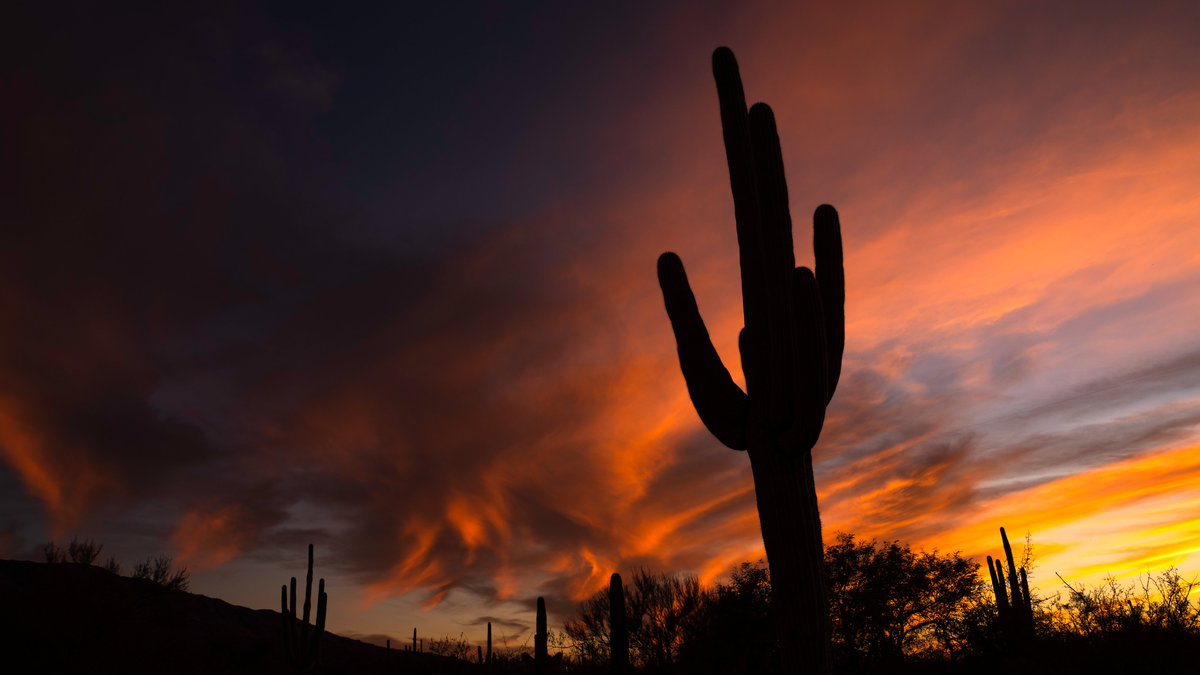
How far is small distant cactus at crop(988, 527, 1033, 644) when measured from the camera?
2158cm

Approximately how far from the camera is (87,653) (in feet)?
52.3

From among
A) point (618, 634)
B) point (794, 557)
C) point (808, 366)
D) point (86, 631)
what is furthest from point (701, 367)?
point (86, 631)

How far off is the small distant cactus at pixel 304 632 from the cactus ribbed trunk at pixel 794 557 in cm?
2664

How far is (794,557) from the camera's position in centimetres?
730

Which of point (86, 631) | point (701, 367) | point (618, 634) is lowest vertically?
point (618, 634)

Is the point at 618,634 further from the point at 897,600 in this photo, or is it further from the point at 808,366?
the point at 897,600

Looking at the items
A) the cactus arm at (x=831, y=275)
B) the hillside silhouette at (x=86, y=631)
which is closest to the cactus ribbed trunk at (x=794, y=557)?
the cactus arm at (x=831, y=275)

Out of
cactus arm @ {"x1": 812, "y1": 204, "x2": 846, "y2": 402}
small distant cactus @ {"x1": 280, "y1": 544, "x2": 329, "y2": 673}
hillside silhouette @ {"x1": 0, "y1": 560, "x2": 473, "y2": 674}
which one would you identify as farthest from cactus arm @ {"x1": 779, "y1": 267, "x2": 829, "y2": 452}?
small distant cactus @ {"x1": 280, "y1": 544, "x2": 329, "y2": 673}

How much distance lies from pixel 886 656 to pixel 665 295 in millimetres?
20228

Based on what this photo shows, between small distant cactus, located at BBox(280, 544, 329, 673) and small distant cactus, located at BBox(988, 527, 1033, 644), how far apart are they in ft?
78.1

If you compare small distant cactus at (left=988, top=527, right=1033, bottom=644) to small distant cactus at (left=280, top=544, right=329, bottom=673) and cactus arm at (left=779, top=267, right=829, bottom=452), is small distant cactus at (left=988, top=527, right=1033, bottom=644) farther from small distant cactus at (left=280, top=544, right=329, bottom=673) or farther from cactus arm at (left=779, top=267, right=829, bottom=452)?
small distant cactus at (left=280, top=544, right=329, bottom=673)

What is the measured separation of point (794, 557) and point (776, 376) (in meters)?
1.71

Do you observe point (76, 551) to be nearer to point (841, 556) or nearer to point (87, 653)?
point (87, 653)

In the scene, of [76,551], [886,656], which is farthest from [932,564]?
[76,551]
